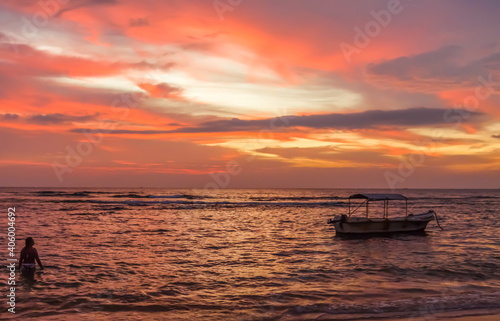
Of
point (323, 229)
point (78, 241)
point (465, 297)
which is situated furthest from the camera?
point (323, 229)

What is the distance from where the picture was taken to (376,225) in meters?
36.9

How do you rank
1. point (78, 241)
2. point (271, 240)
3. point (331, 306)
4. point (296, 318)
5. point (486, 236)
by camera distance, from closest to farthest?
point (296, 318) < point (331, 306) < point (78, 241) < point (271, 240) < point (486, 236)

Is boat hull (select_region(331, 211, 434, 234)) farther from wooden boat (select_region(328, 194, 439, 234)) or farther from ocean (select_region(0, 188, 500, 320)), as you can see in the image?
ocean (select_region(0, 188, 500, 320))

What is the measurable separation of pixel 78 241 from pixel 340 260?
1896cm

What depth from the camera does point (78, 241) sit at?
1164 inches

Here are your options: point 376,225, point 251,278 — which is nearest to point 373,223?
point 376,225

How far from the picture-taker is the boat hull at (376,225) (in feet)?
119

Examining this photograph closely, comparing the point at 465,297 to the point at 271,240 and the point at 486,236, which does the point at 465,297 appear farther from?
the point at 486,236

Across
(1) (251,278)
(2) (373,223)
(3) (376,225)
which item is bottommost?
(1) (251,278)

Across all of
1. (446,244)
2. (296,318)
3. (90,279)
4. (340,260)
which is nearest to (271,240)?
(340,260)

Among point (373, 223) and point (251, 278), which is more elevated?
point (373, 223)

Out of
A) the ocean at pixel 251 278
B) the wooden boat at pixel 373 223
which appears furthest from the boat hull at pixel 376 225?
the ocean at pixel 251 278

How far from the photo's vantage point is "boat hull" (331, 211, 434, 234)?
36.2 m

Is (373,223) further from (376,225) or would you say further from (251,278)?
(251,278)
